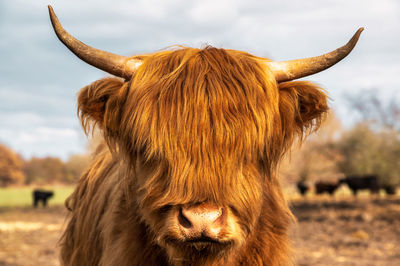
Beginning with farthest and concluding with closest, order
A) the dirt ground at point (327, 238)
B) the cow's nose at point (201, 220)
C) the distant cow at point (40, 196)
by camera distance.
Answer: the distant cow at point (40, 196) < the dirt ground at point (327, 238) < the cow's nose at point (201, 220)

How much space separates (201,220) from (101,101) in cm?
110

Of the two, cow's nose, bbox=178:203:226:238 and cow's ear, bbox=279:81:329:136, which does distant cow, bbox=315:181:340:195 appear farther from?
cow's nose, bbox=178:203:226:238

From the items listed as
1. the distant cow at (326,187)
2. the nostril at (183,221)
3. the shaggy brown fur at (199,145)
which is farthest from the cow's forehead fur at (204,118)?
the distant cow at (326,187)

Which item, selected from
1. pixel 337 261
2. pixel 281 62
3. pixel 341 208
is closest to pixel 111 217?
pixel 281 62

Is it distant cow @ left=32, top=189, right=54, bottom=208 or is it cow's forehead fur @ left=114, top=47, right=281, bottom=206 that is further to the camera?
distant cow @ left=32, top=189, right=54, bottom=208

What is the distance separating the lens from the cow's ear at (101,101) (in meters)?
2.48

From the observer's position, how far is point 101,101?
8.37 feet

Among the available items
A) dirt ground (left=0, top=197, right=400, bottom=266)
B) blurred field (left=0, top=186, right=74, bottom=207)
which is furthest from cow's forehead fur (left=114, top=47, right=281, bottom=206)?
blurred field (left=0, top=186, right=74, bottom=207)

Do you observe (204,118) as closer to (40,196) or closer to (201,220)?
(201,220)

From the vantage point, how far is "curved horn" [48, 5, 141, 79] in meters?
2.39

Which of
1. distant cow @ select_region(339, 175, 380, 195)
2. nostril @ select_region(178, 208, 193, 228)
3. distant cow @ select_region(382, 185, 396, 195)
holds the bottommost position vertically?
distant cow @ select_region(382, 185, 396, 195)

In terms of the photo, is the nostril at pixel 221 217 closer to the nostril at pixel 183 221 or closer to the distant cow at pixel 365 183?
the nostril at pixel 183 221

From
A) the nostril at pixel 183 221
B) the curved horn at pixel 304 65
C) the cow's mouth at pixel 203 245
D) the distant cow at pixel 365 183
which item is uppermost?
the curved horn at pixel 304 65

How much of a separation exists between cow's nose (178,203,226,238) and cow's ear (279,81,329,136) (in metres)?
0.81
